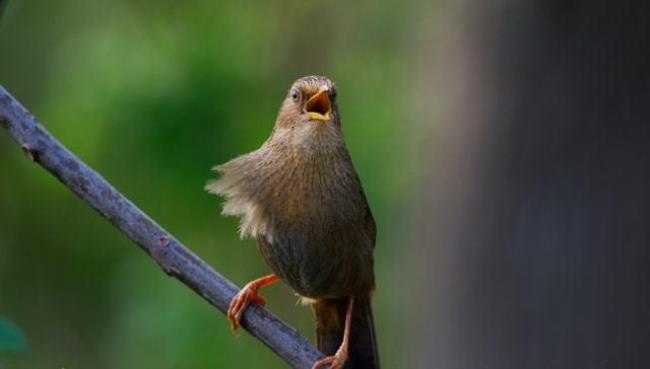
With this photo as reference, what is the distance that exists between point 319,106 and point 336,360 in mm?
1084

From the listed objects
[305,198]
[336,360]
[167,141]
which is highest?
[305,198]

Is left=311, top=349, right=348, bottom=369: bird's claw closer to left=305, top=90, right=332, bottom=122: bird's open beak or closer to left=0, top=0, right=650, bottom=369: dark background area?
left=0, top=0, right=650, bottom=369: dark background area

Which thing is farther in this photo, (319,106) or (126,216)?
(319,106)

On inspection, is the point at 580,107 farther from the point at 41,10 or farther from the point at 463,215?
the point at 41,10

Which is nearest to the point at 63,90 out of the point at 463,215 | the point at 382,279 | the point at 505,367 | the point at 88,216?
the point at 88,216

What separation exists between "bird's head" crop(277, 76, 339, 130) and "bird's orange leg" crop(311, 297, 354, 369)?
3.09 feet

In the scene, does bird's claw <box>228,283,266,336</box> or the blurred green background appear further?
the blurred green background

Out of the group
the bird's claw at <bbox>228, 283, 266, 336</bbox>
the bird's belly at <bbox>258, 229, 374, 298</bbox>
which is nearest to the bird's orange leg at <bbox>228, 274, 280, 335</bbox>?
the bird's claw at <bbox>228, 283, 266, 336</bbox>

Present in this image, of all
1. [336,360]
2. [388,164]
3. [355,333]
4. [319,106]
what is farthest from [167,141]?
[336,360]

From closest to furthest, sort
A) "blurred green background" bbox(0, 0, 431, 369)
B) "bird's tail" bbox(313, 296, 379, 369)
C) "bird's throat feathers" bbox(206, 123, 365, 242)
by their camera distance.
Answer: "bird's throat feathers" bbox(206, 123, 365, 242)
"bird's tail" bbox(313, 296, 379, 369)
"blurred green background" bbox(0, 0, 431, 369)

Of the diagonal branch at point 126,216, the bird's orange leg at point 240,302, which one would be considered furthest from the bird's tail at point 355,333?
the diagonal branch at point 126,216

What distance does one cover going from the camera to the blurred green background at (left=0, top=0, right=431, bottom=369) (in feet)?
24.5

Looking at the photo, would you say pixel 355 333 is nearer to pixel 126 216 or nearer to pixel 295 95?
pixel 295 95

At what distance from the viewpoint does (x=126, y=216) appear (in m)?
4.15
